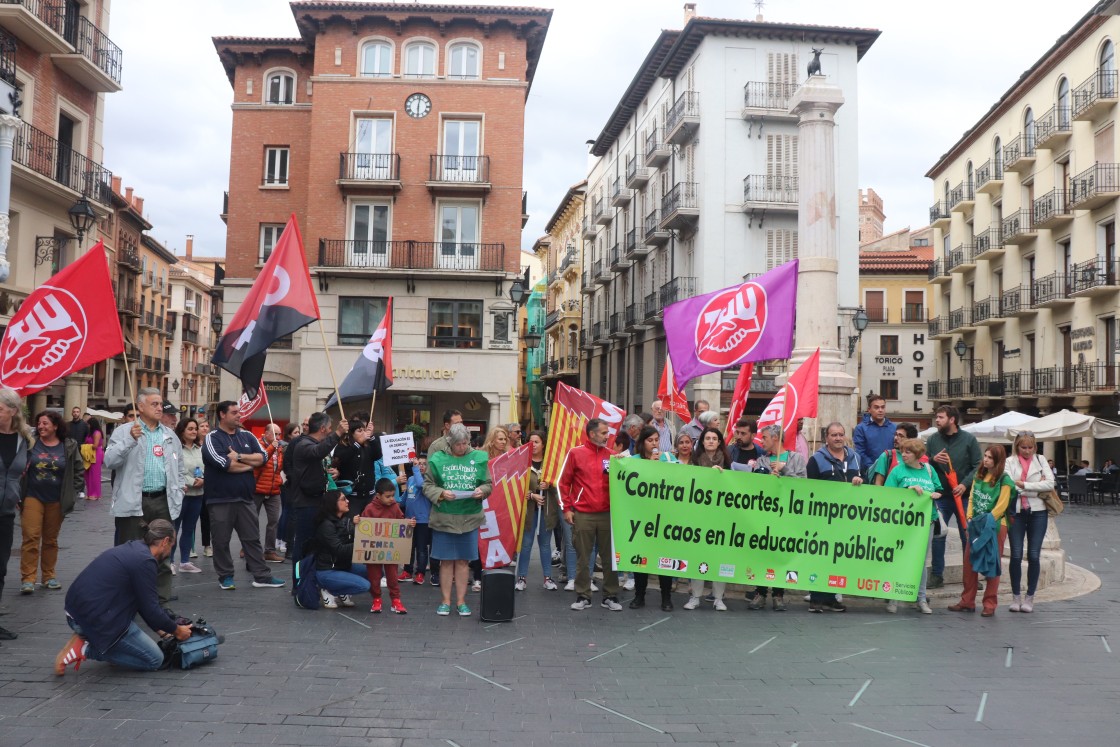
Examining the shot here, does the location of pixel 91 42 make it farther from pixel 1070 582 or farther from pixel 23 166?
pixel 1070 582

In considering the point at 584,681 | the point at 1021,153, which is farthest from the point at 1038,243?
the point at 584,681

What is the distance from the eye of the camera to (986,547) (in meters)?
9.21

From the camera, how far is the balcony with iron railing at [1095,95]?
32.9m

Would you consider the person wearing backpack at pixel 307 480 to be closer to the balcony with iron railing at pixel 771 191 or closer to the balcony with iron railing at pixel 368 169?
the balcony with iron railing at pixel 368 169

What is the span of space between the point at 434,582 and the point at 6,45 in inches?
784

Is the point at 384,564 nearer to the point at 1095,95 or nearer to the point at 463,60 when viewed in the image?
the point at 463,60

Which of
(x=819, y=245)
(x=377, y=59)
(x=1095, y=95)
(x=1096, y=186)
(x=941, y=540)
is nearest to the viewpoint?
(x=941, y=540)

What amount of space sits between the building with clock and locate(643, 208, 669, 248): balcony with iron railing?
11.2m

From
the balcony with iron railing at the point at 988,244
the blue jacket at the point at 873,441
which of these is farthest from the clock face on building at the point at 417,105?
the balcony with iron railing at the point at 988,244

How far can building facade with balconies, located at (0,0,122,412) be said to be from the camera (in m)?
23.8

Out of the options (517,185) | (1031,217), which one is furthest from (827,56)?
(517,185)

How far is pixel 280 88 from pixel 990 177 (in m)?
32.0

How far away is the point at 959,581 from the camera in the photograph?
35.8 feet

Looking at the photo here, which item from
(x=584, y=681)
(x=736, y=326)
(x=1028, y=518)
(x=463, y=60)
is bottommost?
(x=584, y=681)
